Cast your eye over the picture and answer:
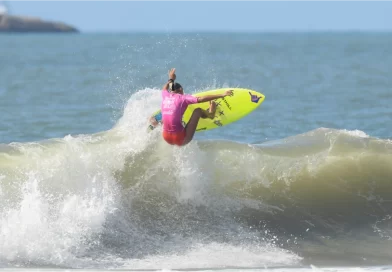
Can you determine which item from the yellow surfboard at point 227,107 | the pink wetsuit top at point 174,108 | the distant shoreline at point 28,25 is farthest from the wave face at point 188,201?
the distant shoreline at point 28,25

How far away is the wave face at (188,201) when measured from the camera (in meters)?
11.2

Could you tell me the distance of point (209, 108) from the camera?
13.2 m

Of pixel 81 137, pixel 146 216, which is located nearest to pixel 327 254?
pixel 146 216

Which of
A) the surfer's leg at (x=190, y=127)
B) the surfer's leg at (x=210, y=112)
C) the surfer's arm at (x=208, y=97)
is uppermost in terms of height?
the surfer's arm at (x=208, y=97)

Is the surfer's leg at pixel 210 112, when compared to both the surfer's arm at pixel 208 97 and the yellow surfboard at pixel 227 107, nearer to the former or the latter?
the surfer's arm at pixel 208 97

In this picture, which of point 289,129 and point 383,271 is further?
point 289,129

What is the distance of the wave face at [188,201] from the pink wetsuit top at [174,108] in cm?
76

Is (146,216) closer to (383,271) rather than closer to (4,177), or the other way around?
(4,177)

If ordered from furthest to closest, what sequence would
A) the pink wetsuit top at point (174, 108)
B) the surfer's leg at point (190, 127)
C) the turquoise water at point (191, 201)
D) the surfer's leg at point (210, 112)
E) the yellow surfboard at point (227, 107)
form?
A: the yellow surfboard at point (227, 107)
the surfer's leg at point (210, 112)
the surfer's leg at point (190, 127)
the pink wetsuit top at point (174, 108)
the turquoise water at point (191, 201)

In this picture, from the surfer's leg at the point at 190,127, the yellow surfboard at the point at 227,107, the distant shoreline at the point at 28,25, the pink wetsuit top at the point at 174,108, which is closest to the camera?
the pink wetsuit top at the point at 174,108

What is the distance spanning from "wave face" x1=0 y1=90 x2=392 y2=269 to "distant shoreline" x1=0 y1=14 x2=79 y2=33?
542ft

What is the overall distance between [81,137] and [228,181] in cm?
258

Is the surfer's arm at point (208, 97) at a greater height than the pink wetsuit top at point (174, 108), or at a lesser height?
greater

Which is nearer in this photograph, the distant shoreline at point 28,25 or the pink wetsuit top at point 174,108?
the pink wetsuit top at point 174,108
